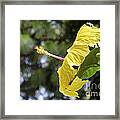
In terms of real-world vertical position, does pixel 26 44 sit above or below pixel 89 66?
above

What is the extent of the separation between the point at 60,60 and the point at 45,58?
8cm

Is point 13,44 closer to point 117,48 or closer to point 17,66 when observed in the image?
point 17,66

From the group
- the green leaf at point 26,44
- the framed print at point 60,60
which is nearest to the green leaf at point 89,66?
the framed print at point 60,60

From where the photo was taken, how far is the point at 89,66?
121 centimetres

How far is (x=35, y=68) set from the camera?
1203mm

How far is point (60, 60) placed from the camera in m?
1.21

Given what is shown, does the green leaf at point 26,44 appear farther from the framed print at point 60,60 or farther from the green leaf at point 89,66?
the green leaf at point 89,66

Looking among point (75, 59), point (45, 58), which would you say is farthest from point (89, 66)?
point (45, 58)

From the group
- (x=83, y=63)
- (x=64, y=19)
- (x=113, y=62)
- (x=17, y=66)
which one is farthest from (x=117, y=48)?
(x=17, y=66)

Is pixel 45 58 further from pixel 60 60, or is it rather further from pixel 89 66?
pixel 89 66

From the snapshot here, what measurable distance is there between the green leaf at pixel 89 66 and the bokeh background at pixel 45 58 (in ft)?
0.09

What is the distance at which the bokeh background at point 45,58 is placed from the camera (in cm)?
121

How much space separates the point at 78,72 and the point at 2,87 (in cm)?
40

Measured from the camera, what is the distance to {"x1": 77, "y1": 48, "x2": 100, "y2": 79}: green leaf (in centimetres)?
121
